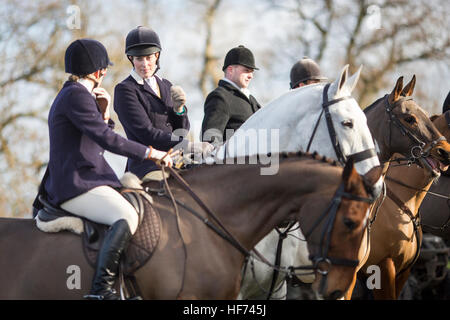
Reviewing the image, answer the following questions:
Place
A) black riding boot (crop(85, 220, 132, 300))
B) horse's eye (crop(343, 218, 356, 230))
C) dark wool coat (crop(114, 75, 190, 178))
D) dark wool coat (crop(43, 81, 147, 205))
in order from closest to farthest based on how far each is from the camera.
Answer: horse's eye (crop(343, 218, 356, 230)) < black riding boot (crop(85, 220, 132, 300)) < dark wool coat (crop(43, 81, 147, 205)) < dark wool coat (crop(114, 75, 190, 178))

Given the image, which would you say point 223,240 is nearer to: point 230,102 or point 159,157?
point 159,157

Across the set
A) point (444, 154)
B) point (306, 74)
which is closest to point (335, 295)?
point (444, 154)

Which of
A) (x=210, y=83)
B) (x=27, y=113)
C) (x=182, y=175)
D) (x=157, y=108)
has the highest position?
(x=210, y=83)

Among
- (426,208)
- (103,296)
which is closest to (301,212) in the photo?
(103,296)

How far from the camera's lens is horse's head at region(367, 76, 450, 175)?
6.41 metres

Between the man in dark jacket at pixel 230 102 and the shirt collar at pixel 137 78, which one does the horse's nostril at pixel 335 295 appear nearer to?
the man in dark jacket at pixel 230 102

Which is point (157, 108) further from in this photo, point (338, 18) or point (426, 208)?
point (338, 18)

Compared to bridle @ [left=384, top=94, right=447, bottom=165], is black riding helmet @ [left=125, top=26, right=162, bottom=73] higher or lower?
higher

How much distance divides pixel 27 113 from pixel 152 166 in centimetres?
1189

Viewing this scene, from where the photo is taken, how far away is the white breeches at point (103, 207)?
422 centimetres

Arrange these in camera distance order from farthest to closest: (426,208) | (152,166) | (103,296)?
(426,208), (152,166), (103,296)

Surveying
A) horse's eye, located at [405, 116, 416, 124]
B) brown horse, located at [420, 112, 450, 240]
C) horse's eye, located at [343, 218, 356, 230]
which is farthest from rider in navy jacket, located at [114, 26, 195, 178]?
brown horse, located at [420, 112, 450, 240]

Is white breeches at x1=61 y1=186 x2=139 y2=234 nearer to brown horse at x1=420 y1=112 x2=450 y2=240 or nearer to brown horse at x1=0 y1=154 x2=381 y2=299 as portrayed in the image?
brown horse at x1=0 y1=154 x2=381 y2=299

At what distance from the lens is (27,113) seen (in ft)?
53.8
